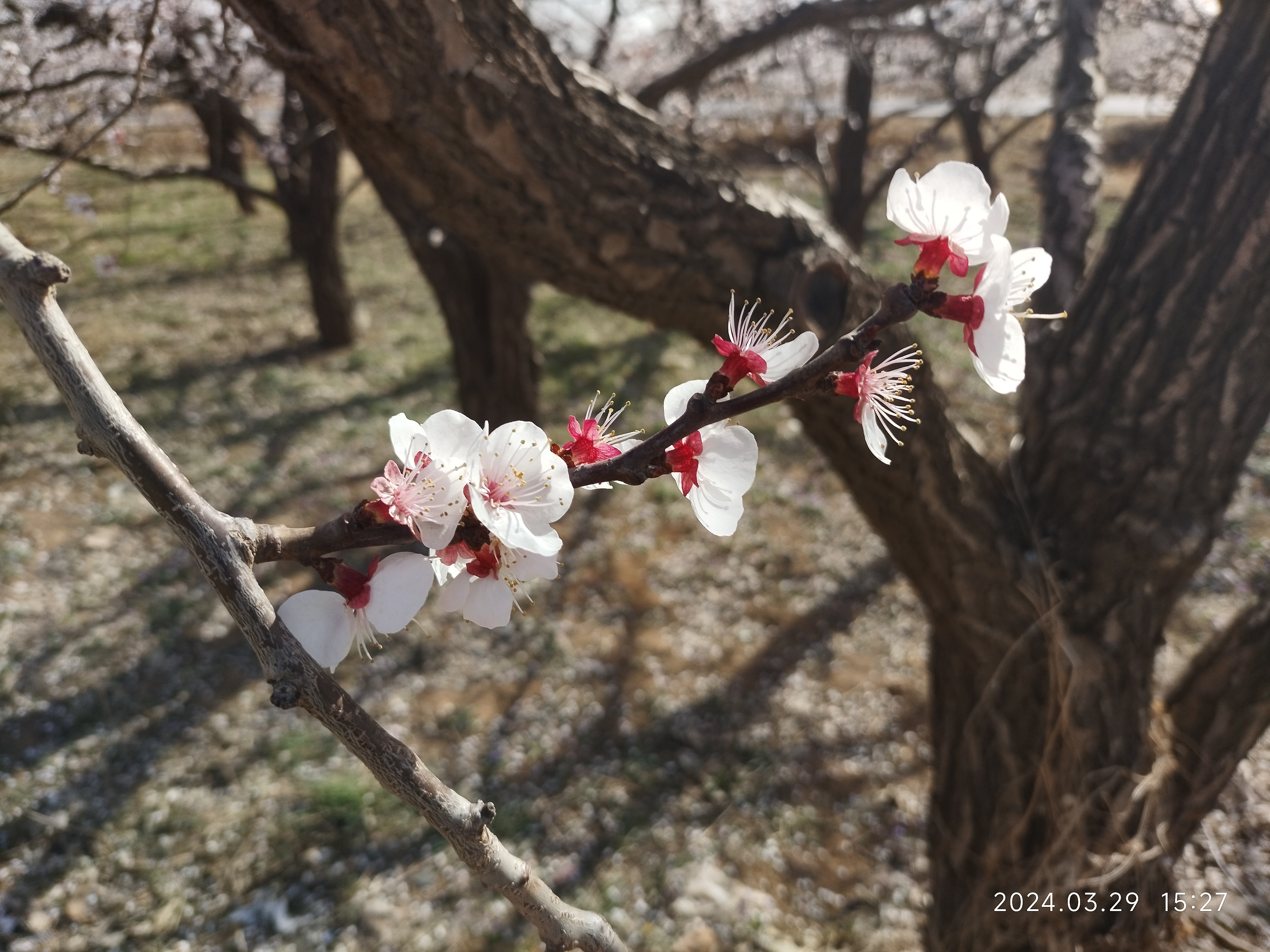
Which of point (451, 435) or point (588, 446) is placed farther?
point (588, 446)

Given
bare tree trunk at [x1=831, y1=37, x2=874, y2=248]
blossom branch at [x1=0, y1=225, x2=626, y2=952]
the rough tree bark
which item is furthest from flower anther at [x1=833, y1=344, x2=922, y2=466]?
bare tree trunk at [x1=831, y1=37, x2=874, y2=248]

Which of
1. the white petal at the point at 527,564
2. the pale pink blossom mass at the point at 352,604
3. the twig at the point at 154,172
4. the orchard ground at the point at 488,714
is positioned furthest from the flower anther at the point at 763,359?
the twig at the point at 154,172

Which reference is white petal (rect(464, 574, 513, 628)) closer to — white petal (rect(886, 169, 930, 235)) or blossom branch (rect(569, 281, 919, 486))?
blossom branch (rect(569, 281, 919, 486))

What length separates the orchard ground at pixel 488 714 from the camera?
84.2 inches

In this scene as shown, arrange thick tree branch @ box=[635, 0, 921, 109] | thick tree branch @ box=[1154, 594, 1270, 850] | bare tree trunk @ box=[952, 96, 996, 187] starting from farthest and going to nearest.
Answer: bare tree trunk @ box=[952, 96, 996, 187]
thick tree branch @ box=[635, 0, 921, 109]
thick tree branch @ box=[1154, 594, 1270, 850]

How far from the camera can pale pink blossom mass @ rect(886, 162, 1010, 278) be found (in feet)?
2.05

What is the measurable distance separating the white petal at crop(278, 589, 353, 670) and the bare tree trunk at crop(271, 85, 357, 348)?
193 inches

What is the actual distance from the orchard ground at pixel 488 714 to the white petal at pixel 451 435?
1091 millimetres

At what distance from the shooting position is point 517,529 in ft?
2.01

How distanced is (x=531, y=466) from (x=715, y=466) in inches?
7.5

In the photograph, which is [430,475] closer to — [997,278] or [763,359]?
[763,359]
